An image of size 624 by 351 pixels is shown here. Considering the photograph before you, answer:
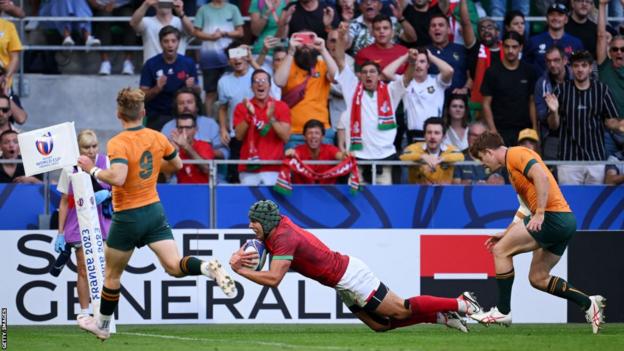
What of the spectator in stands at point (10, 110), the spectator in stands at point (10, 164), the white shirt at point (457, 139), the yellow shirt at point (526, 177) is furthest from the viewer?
the white shirt at point (457, 139)

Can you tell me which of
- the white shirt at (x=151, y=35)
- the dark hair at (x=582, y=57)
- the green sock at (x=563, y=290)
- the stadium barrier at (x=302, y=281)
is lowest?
the stadium barrier at (x=302, y=281)

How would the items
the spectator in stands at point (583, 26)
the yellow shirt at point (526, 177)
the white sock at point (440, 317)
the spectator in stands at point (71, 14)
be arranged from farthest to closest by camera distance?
the spectator in stands at point (71, 14) → the spectator in stands at point (583, 26) → the yellow shirt at point (526, 177) → the white sock at point (440, 317)

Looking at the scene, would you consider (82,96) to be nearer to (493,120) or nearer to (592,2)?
(493,120)

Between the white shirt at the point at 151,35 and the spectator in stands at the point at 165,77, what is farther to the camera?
the white shirt at the point at 151,35

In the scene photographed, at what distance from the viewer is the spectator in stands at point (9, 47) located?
1820 centimetres

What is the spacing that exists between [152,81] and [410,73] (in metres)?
3.69

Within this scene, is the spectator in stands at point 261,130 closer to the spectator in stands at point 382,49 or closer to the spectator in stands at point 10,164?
the spectator in stands at point 382,49

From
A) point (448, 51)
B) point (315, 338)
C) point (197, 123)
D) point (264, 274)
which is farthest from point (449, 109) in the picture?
point (264, 274)

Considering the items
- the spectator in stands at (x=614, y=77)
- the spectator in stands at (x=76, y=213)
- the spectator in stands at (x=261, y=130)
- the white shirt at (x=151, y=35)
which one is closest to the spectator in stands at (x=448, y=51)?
the spectator in stands at (x=614, y=77)

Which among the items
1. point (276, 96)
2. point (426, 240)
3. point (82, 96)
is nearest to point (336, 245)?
point (426, 240)

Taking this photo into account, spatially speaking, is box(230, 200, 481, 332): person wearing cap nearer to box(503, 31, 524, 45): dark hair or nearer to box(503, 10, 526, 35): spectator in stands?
box(503, 31, 524, 45): dark hair

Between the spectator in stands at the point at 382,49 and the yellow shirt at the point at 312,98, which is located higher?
the spectator in stands at the point at 382,49

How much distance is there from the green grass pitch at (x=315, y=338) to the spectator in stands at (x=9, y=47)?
4.47 meters

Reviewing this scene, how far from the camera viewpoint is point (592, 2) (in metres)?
19.2
